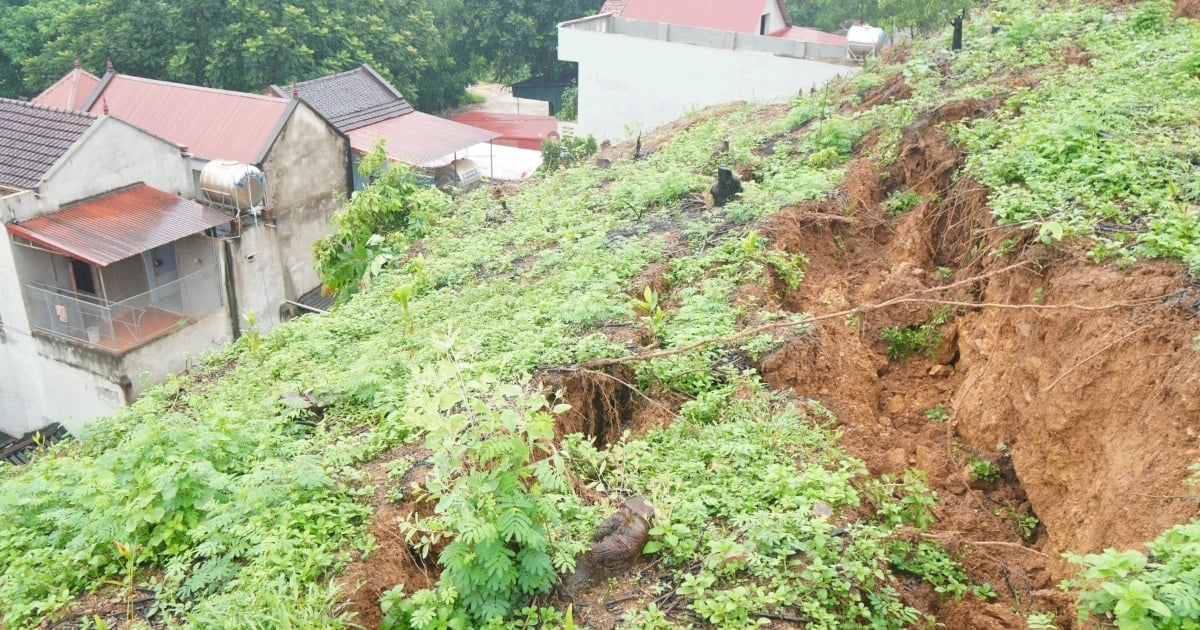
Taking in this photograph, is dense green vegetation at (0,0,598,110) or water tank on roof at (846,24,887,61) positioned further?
dense green vegetation at (0,0,598,110)

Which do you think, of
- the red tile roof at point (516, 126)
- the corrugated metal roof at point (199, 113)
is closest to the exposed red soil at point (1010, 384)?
the corrugated metal roof at point (199, 113)

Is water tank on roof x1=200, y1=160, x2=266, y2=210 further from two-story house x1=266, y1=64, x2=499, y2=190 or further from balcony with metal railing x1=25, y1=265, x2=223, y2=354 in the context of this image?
two-story house x1=266, y1=64, x2=499, y2=190

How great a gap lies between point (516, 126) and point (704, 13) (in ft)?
29.9

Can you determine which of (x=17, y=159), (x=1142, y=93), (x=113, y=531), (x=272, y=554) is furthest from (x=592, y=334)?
(x=17, y=159)

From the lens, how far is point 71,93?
2175cm

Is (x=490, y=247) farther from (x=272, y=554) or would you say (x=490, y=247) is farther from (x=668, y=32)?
(x=668, y=32)

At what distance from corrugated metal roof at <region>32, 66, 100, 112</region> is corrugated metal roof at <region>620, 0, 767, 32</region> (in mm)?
14733

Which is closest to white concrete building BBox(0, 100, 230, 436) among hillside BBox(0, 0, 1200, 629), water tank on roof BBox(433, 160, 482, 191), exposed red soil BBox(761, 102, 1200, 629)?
water tank on roof BBox(433, 160, 482, 191)

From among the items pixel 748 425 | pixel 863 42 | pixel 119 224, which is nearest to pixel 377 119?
pixel 119 224

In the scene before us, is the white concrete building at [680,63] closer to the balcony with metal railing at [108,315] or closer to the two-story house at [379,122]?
the two-story house at [379,122]

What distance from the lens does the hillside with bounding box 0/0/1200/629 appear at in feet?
16.1

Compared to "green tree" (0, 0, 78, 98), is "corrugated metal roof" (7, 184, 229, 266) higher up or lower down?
lower down

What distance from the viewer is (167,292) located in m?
17.0

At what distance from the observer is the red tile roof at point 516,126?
30531mm
